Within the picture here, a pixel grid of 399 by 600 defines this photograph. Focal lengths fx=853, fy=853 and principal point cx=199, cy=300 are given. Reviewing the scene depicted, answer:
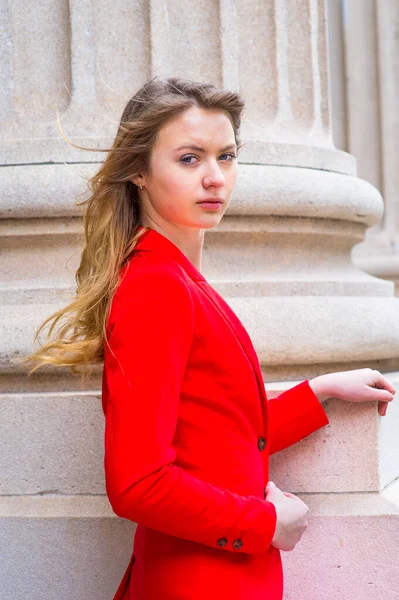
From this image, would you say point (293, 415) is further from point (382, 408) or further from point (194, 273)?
point (194, 273)

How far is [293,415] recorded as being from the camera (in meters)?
2.64

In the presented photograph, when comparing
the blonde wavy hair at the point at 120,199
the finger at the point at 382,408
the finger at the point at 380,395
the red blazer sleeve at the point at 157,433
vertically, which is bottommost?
the finger at the point at 382,408

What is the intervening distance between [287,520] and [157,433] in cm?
44

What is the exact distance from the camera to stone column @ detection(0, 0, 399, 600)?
109 inches

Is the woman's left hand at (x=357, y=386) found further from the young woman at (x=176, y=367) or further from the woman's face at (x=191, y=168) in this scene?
the woman's face at (x=191, y=168)

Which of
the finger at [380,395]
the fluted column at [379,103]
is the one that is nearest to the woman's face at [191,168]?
the finger at [380,395]

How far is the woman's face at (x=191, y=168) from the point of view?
2.12 meters

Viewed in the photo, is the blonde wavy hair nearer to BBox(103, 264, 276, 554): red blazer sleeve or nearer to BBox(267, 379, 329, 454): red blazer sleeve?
BBox(103, 264, 276, 554): red blazer sleeve

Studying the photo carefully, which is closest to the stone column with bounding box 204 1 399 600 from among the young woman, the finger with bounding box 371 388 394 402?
the finger with bounding box 371 388 394 402

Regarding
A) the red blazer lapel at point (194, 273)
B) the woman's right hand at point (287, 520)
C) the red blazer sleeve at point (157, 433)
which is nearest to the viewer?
the red blazer sleeve at point (157, 433)

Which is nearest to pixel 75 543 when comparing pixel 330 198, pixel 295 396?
pixel 295 396

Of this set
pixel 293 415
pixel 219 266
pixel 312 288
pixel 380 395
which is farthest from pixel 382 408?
pixel 219 266

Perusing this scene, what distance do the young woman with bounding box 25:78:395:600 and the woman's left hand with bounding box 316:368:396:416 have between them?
1.44ft

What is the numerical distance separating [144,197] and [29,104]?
4.30 ft
